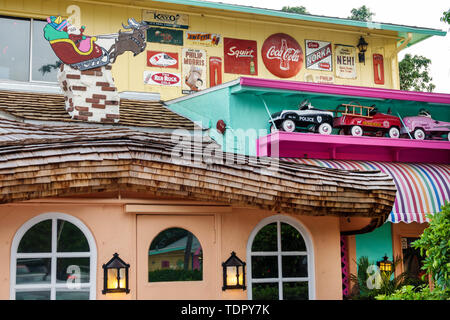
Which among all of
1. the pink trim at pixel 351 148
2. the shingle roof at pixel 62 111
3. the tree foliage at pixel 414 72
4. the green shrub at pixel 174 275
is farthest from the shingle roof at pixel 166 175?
the tree foliage at pixel 414 72

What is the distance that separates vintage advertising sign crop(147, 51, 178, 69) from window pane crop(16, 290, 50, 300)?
243 inches

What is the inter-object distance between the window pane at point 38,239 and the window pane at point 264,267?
115 inches

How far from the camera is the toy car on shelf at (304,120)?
10992 millimetres

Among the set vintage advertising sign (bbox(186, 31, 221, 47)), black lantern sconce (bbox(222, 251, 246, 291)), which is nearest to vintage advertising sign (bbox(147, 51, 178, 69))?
vintage advertising sign (bbox(186, 31, 221, 47))

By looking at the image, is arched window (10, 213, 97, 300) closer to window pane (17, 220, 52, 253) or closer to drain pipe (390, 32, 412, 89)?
window pane (17, 220, 52, 253)

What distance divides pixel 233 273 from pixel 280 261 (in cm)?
92

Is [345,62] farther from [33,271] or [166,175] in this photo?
[33,271]

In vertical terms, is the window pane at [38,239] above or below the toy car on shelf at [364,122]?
below

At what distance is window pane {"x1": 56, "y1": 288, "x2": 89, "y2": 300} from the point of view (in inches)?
300

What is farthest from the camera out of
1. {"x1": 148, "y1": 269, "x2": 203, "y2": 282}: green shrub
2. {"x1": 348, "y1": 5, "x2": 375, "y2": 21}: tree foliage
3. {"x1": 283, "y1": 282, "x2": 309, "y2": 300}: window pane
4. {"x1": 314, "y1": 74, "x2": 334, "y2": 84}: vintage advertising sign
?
{"x1": 348, "y1": 5, "x2": 375, "y2": 21}: tree foliage

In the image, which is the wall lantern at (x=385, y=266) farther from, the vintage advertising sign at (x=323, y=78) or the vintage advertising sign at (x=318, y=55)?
the vintage advertising sign at (x=318, y=55)

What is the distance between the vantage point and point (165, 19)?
1272cm

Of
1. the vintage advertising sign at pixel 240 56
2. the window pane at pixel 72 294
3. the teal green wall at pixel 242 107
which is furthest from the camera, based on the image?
the vintage advertising sign at pixel 240 56

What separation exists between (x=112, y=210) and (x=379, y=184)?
3.72 meters
